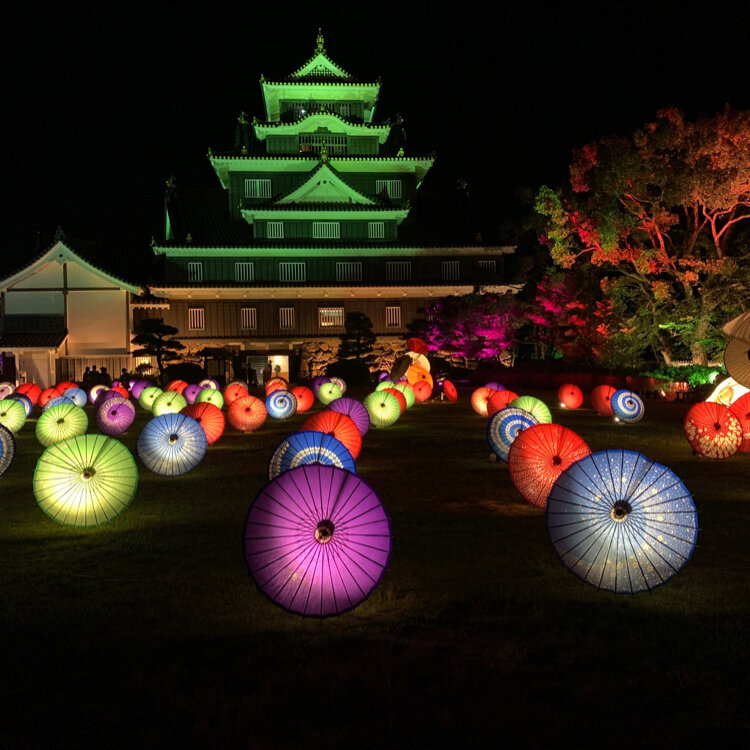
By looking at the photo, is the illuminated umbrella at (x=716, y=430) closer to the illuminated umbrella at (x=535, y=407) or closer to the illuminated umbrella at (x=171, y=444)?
the illuminated umbrella at (x=535, y=407)

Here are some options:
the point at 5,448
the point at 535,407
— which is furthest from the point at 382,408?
the point at 5,448

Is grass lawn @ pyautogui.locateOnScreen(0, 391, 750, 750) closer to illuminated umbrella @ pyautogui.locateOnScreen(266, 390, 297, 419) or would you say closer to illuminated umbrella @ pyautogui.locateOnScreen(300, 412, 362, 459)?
illuminated umbrella @ pyautogui.locateOnScreen(300, 412, 362, 459)

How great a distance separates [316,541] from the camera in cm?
610

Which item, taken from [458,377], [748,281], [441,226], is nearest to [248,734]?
[748,281]

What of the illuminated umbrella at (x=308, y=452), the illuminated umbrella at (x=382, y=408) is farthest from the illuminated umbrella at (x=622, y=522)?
the illuminated umbrella at (x=382, y=408)

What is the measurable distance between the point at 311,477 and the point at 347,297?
40.0m

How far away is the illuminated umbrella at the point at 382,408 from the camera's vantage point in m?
21.2

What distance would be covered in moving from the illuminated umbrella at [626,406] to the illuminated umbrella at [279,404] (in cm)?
943

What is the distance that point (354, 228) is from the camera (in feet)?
152

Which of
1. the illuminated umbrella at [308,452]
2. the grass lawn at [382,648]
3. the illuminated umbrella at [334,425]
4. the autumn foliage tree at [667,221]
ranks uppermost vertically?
the autumn foliage tree at [667,221]

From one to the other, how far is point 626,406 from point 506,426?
9193 mm

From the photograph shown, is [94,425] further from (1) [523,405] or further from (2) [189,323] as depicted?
(2) [189,323]

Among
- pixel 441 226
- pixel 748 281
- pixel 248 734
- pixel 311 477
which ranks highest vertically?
pixel 441 226

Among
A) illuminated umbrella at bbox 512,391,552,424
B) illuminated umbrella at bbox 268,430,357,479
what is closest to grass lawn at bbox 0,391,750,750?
illuminated umbrella at bbox 268,430,357,479
